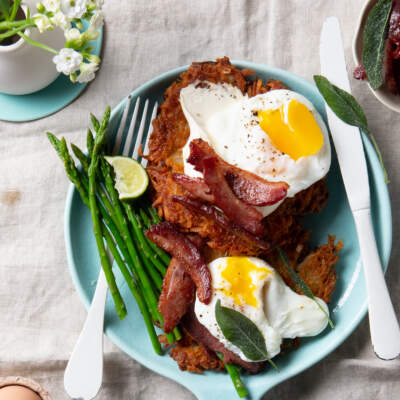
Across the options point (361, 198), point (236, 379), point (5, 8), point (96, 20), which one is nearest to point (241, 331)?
point (236, 379)

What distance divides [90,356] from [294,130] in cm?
205

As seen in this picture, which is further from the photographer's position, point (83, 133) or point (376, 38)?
point (83, 133)

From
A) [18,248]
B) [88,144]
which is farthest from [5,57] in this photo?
[18,248]

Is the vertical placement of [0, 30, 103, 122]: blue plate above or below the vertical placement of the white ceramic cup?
below

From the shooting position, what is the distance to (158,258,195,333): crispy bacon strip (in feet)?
10.9

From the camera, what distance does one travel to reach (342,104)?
10.6ft

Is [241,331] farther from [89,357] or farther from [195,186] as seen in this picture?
[89,357]

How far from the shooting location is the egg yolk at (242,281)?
10.4 feet

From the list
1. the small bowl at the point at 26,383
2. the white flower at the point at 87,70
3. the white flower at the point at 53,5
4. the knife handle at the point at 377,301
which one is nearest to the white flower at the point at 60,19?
the white flower at the point at 53,5

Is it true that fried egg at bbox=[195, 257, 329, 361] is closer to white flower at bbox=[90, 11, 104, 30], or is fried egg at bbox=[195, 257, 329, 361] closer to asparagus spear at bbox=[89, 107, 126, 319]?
asparagus spear at bbox=[89, 107, 126, 319]

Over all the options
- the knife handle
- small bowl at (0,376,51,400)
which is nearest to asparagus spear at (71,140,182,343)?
small bowl at (0,376,51,400)

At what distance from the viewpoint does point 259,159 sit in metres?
3.10

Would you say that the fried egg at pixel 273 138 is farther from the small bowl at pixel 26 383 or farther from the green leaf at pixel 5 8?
the small bowl at pixel 26 383

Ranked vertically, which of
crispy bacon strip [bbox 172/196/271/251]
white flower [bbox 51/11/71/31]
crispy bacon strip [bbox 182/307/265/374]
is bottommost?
crispy bacon strip [bbox 182/307/265/374]
